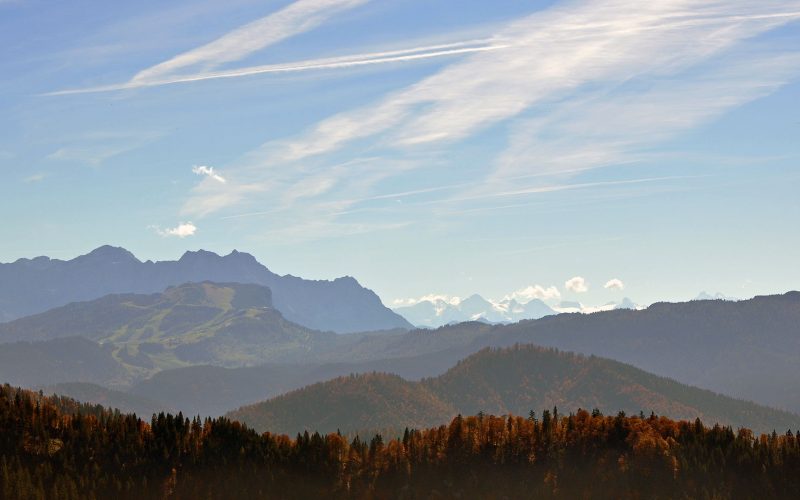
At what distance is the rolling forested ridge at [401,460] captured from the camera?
111 meters

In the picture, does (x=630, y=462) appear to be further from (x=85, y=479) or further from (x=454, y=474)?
(x=85, y=479)

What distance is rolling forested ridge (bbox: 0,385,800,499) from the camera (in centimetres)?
11094

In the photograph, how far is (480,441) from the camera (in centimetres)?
13538

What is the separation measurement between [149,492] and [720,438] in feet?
258

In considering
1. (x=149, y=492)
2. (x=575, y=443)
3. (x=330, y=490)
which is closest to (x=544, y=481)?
(x=575, y=443)

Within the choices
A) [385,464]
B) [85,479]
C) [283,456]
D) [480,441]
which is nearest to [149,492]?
[85,479]

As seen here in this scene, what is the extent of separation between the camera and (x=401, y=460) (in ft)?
446

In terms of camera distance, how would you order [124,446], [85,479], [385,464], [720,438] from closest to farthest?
[85,479] → [124,446] → [720,438] → [385,464]

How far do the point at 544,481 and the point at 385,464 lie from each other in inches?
955

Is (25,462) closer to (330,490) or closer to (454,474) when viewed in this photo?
(330,490)

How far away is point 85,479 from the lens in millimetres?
104938

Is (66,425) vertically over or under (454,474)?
over

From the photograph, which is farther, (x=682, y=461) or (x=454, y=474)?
(x=454, y=474)

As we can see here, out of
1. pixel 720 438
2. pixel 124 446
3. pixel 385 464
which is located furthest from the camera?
pixel 385 464
